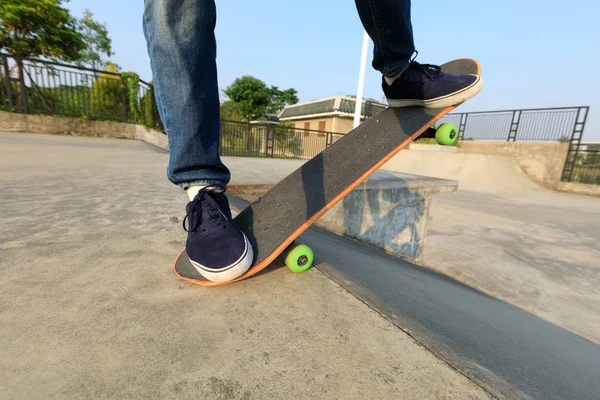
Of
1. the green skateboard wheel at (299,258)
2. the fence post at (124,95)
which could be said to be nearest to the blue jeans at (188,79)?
the green skateboard wheel at (299,258)

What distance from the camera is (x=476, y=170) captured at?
10.1 metres

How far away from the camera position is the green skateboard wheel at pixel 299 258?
3.27 ft

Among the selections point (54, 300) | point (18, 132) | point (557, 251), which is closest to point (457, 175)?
point (557, 251)

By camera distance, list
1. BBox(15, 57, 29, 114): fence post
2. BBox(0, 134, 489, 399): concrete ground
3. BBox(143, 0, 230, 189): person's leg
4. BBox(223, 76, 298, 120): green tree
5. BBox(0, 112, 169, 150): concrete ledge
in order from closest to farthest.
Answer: BBox(0, 134, 489, 399): concrete ground, BBox(143, 0, 230, 189): person's leg, BBox(0, 112, 169, 150): concrete ledge, BBox(15, 57, 29, 114): fence post, BBox(223, 76, 298, 120): green tree

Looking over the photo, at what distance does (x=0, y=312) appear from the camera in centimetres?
67

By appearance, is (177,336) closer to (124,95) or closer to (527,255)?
(527,255)

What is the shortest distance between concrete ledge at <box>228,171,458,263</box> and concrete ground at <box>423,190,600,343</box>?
1.76ft

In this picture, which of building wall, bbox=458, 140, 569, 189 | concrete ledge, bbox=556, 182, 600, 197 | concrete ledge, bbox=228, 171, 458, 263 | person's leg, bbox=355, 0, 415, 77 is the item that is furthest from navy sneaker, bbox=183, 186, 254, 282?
building wall, bbox=458, 140, 569, 189

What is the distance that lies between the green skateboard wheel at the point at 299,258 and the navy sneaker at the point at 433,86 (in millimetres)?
920

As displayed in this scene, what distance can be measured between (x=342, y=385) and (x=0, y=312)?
0.84 meters

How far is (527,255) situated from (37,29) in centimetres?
1939

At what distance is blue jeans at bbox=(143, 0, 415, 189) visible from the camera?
852mm

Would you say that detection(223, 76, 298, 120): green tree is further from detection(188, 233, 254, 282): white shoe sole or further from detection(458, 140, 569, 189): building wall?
detection(188, 233, 254, 282): white shoe sole

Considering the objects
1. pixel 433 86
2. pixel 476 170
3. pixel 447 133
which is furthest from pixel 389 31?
pixel 476 170
